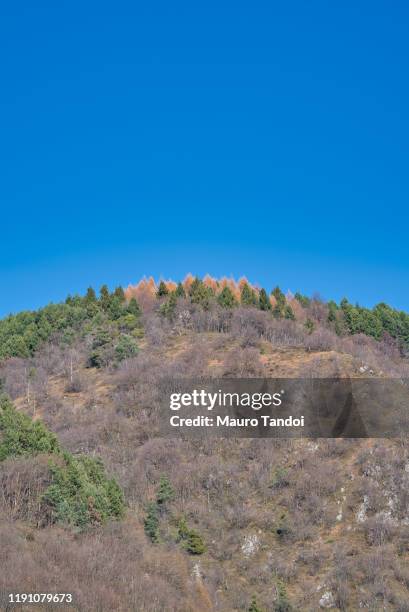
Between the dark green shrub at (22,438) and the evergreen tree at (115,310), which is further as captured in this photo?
the evergreen tree at (115,310)

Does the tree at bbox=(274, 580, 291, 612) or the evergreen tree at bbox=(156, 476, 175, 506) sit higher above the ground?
the evergreen tree at bbox=(156, 476, 175, 506)

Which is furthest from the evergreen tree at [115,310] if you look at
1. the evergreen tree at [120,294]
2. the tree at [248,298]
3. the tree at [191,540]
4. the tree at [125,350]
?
the tree at [191,540]

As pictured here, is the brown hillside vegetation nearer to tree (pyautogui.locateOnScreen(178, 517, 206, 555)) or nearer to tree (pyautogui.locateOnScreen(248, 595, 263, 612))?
tree (pyautogui.locateOnScreen(178, 517, 206, 555))

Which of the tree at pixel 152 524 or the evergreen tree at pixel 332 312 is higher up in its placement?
the evergreen tree at pixel 332 312

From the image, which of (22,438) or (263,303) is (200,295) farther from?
(22,438)

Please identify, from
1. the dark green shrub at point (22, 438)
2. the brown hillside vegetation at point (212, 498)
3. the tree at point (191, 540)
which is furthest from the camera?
the tree at point (191, 540)

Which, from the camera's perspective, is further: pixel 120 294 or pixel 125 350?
pixel 120 294

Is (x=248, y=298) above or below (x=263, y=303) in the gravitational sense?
above

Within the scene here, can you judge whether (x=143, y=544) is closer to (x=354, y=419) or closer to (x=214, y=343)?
(x=354, y=419)

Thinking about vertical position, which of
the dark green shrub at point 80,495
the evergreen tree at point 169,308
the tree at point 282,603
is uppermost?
the evergreen tree at point 169,308

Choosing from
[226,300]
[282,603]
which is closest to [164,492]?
[282,603]

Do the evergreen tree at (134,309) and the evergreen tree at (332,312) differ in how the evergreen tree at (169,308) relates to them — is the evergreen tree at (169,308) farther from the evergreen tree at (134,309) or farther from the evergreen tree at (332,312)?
the evergreen tree at (332,312)

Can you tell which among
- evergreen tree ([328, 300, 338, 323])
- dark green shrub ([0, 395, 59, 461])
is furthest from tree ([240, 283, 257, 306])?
dark green shrub ([0, 395, 59, 461])

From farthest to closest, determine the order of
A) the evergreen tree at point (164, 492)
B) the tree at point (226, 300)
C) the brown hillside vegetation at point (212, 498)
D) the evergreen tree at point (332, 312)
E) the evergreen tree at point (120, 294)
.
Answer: the evergreen tree at point (332, 312)
the evergreen tree at point (120, 294)
the tree at point (226, 300)
the evergreen tree at point (164, 492)
the brown hillside vegetation at point (212, 498)
